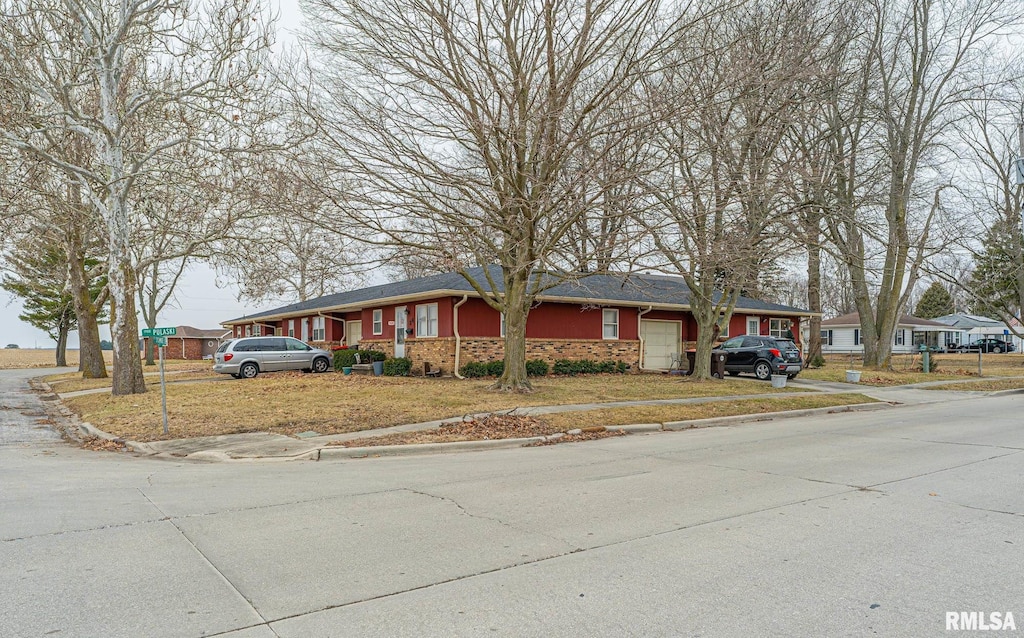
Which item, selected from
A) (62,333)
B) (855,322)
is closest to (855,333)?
(855,322)

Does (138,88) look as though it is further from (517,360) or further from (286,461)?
(286,461)

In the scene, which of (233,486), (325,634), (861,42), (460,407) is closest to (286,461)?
(233,486)

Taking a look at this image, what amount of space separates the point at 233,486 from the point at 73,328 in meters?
58.1

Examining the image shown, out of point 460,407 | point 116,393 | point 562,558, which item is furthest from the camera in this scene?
point 116,393

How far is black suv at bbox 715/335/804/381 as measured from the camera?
25.0 meters

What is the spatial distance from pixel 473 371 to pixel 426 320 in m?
3.23

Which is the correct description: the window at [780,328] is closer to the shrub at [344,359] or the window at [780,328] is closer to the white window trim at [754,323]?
the white window trim at [754,323]

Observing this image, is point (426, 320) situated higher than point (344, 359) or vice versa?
point (426, 320)

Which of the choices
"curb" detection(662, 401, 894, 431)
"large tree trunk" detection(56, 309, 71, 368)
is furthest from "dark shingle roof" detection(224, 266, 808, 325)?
"large tree trunk" detection(56, 309, 71, 368)

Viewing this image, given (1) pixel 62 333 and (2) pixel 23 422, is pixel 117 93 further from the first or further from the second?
(1) pixel 62 333

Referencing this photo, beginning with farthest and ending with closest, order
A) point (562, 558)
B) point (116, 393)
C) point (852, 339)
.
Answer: point (852, 339) < point (116, 393) < point (562, 558)

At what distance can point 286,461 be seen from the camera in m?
10.2

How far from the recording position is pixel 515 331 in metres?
18.1

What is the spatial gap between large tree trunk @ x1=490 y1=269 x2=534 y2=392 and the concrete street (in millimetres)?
8163
